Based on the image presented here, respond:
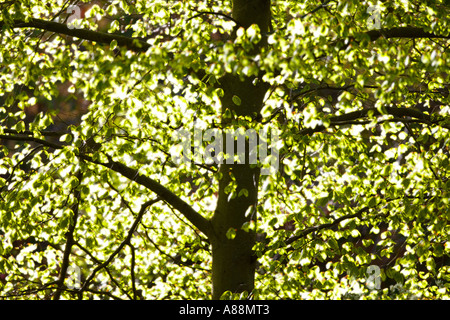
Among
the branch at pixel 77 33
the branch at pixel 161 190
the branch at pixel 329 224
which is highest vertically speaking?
the branch at pixel 77 33

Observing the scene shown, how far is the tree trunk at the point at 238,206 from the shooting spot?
620 centimetres

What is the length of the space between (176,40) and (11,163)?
12.1 feet

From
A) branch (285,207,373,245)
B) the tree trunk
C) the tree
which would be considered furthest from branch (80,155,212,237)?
branch (285,207,373,245)

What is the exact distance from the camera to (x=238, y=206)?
20.3 feet

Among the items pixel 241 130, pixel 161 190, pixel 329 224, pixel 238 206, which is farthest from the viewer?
pixel 238 206

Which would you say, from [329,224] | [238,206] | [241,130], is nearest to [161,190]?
[238,206]

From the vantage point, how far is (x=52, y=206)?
732 cm

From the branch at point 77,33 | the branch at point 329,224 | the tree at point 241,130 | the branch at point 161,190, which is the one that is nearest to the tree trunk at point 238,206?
the tree at point 241,130

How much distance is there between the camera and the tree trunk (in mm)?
6203

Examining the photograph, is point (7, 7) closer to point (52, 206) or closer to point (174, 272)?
point (52, 206)

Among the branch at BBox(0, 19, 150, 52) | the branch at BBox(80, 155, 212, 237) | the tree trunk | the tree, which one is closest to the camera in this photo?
the tree

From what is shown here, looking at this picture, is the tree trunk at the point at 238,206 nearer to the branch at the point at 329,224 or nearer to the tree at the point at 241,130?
the tree at the point at 241,130

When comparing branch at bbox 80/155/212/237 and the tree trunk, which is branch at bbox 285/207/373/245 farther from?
branch at bbox 80/155/212/237

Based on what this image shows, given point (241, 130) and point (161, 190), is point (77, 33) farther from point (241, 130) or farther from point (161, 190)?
point (241, 130)
